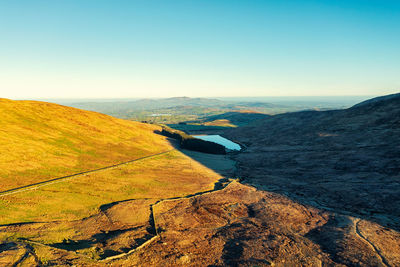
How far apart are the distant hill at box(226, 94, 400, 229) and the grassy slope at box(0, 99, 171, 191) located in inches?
1364

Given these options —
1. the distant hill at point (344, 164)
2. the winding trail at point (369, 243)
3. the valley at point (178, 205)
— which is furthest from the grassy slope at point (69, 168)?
the winding trail at point (369, 243)

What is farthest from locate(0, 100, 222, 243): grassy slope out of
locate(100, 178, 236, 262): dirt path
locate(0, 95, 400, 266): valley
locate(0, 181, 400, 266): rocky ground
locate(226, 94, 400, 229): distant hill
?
locate(226, 94, 400, 229): distant hill

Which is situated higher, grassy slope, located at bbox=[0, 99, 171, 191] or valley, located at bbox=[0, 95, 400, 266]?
grassy slope, located at bbox=[0, 99, 171, 191]

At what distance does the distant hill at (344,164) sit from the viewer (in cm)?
3398

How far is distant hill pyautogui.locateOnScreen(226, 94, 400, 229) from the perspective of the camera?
33981mm

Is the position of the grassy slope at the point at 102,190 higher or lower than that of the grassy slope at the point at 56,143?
lower

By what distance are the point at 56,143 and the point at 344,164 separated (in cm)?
7044

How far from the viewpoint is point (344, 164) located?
175ft

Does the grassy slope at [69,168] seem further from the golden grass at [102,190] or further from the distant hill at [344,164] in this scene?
the distant hill at [344,164]

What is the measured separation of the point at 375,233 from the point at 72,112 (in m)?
81.3

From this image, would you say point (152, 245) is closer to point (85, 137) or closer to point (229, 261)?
point (229, 261)

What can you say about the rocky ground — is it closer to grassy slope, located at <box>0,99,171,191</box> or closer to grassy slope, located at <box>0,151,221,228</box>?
grassy slope, located at <box>0,151,221,228</box>

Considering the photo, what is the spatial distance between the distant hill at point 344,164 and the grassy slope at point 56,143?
34636 mm

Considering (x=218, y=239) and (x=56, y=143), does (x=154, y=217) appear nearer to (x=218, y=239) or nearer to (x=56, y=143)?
(x=218, y=239)
